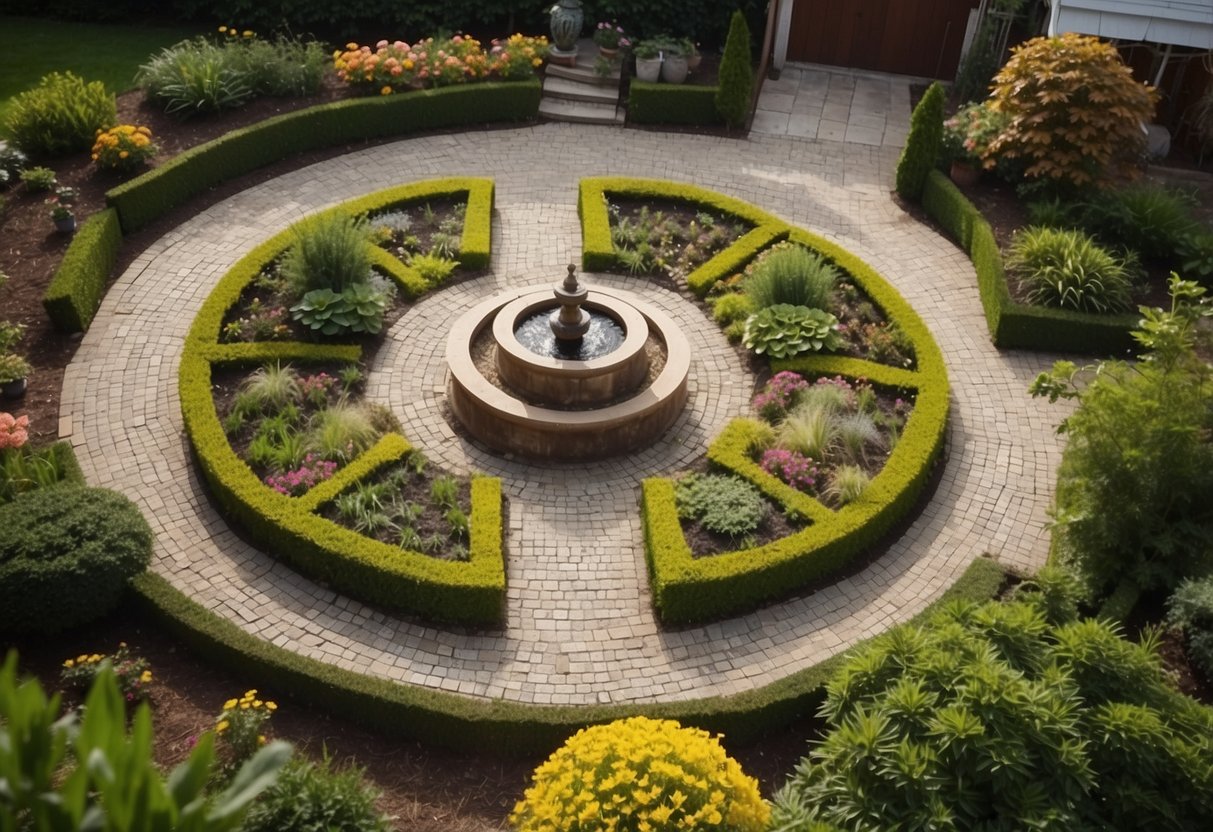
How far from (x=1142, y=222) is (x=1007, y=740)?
11964 millimetres

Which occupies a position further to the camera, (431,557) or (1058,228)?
(1058,228)

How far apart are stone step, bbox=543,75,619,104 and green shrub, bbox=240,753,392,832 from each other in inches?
620

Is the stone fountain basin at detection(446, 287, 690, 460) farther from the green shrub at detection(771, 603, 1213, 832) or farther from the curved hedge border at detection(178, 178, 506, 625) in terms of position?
the green shrub at detection(771, 603, 1213, 832)

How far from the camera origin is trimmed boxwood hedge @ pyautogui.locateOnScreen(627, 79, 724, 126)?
2119 cm

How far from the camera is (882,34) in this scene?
78.3 feet

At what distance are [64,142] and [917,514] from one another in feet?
49.4

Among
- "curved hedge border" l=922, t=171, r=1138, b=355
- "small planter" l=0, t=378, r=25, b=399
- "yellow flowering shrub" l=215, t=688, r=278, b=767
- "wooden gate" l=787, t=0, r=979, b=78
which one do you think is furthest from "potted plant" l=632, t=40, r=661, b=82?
"yellow flowering shrub" l=215, t=688, r=278, b=767

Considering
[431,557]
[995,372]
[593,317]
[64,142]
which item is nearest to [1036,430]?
[995,372]

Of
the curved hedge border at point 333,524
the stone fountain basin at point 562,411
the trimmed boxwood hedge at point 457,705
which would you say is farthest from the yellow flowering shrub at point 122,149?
the trimmed boxwood hedge at point 457,705

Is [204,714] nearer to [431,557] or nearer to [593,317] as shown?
[431,557]

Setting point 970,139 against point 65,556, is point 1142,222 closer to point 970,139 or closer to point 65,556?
point 970,139

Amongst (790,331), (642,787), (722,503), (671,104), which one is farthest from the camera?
(671,104)

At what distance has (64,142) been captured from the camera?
1825 cm

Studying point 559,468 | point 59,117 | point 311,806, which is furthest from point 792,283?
point 59,117
